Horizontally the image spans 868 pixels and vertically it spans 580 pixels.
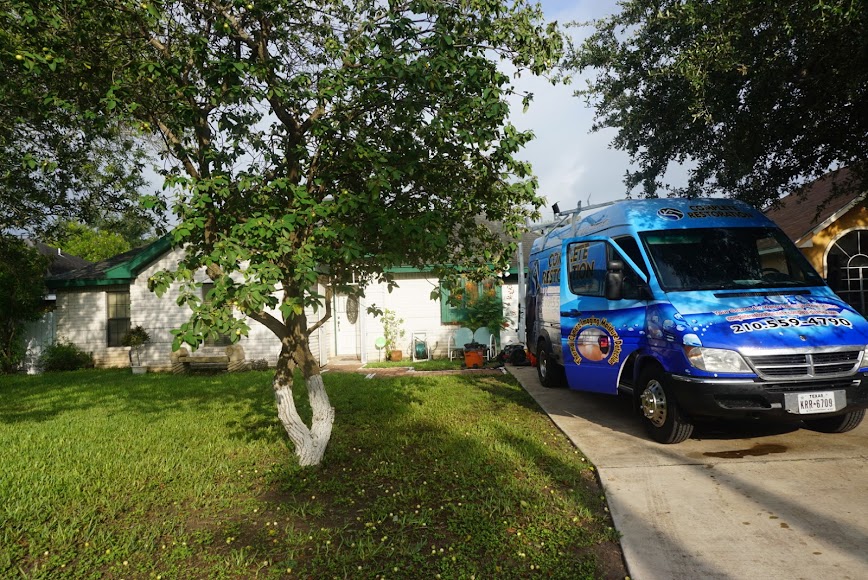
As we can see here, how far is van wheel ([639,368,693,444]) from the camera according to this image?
17.8 ft

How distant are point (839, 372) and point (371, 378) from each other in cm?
817

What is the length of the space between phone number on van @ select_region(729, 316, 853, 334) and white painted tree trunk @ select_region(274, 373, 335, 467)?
3900 mm

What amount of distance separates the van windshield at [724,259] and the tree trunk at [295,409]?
371 centimetres

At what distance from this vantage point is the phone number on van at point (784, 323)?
489 centimetres

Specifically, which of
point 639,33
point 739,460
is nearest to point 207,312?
point 739,460

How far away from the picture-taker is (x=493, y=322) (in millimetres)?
14289

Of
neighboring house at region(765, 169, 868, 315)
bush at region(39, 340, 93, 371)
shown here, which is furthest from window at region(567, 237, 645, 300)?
bush at region(39, 340, 93, 371)

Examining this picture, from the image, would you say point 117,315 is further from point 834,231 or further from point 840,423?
point 834,231

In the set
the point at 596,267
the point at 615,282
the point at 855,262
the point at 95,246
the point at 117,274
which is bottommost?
the point at 615,282

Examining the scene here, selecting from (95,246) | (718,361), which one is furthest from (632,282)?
(95,246)

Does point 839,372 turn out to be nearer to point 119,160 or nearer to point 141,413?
point 141,413

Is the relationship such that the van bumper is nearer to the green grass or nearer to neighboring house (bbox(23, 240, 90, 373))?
the green grass

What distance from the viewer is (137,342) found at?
14.2 m

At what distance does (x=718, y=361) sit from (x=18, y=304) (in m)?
17.1
